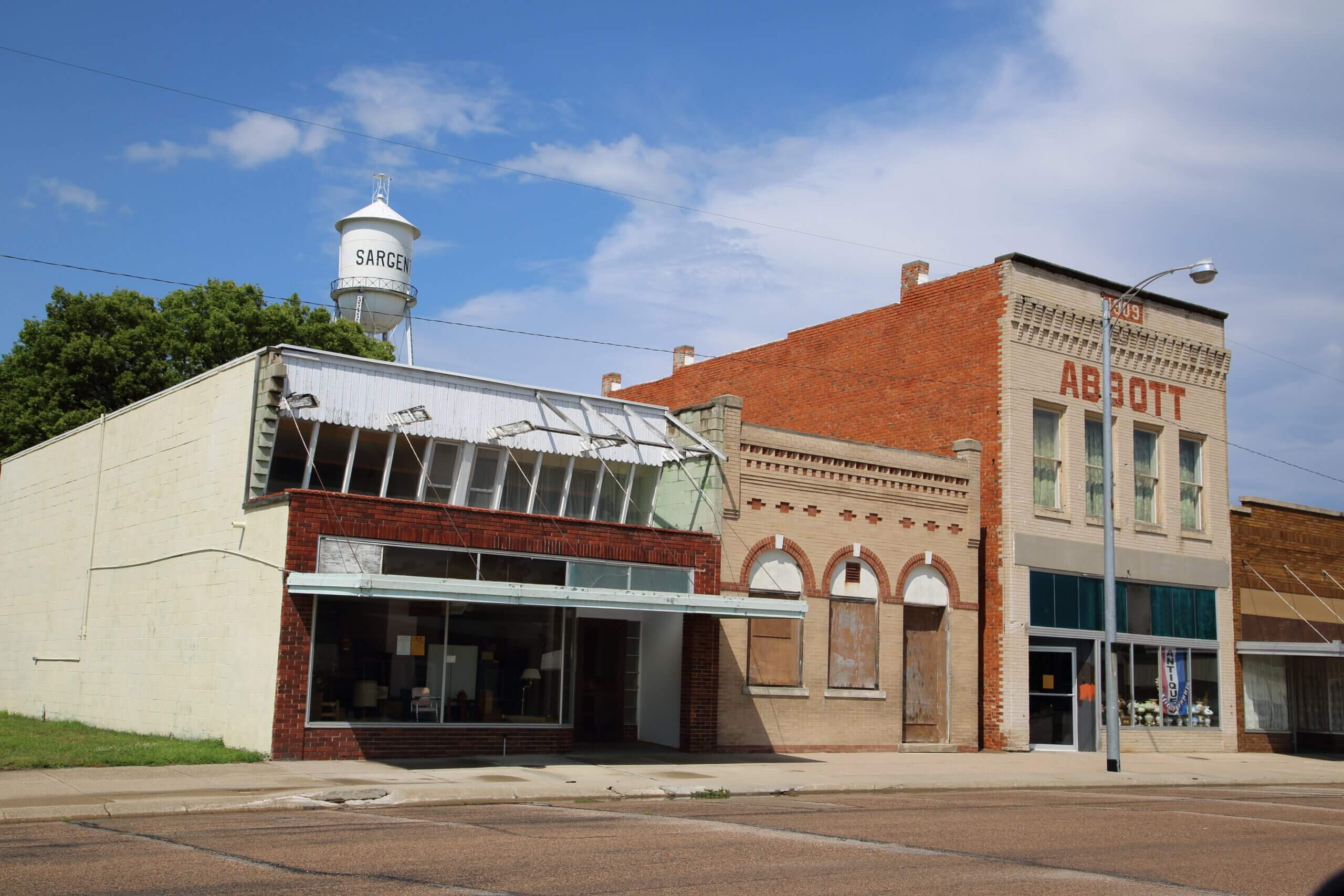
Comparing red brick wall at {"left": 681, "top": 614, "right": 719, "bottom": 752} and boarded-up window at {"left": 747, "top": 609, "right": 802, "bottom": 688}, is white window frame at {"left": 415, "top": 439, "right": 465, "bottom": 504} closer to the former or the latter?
red brick wall at {"left": 681, "top": 614, "right": 719, "bottom": 752}

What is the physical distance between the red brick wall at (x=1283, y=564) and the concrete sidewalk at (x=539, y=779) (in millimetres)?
6570

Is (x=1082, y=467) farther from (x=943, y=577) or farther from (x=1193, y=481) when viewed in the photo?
(x=943, y=577)

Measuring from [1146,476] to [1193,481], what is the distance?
202cm

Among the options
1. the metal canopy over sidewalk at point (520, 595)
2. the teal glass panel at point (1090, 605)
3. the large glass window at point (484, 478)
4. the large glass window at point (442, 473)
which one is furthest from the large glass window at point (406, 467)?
the teal glass panel at point (1090, 605)

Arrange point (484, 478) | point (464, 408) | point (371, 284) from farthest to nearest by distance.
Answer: point (371, 284) < point (484, 478) < point (464, 408)

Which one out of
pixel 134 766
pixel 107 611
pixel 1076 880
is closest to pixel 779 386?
pixel 107 611

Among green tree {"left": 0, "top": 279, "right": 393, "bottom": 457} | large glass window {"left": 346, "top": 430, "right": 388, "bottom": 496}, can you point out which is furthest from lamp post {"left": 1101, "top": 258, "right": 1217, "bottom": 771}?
green tree {"left": 0, "top": 279, "right": 393, "bottom": 457}

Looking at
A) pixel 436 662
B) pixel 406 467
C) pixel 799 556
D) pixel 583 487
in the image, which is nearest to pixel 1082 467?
pixel 799 556

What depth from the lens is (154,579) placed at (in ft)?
73.7

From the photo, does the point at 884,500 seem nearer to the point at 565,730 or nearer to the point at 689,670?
the point at 689,670

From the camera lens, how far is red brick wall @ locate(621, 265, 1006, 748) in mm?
28141

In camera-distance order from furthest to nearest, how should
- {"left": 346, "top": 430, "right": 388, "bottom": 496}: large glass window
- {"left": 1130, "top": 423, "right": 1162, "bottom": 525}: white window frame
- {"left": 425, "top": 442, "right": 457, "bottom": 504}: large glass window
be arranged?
{"left": 1130, "top": 423, "right": 1162, "bottom": 525}: white window frame, {"left": 425, "top": 442, "right": 457, "bottom": 504}: large glass window, {"left": 346, "top": 430, "right": 388, "bottom": 496}: large glass window

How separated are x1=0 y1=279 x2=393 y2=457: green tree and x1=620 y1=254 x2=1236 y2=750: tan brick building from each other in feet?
60.7

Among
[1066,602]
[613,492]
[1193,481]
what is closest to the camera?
[613,492]
